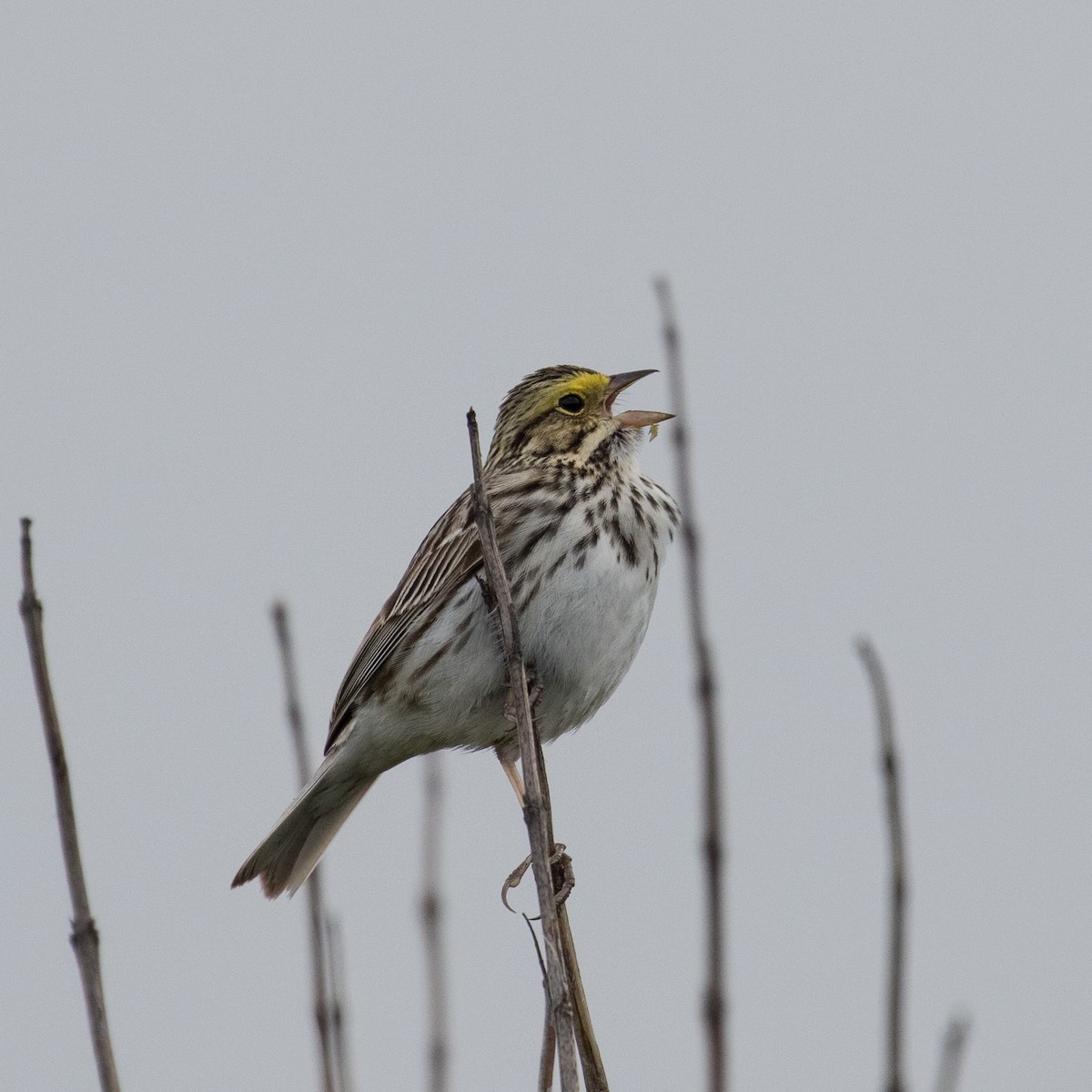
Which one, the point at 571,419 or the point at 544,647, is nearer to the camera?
the point at 544,647

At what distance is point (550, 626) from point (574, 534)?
394mm

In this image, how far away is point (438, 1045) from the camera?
397cm

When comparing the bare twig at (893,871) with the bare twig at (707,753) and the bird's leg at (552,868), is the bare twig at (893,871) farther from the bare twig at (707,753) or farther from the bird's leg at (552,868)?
the bird's leg at (552,868)

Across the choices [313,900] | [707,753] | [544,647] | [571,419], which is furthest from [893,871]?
[571,419]

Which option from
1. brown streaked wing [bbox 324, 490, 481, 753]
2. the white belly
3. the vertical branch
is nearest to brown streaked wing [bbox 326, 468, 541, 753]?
brown streaked wing [bbox 324, 490, 481, 753]

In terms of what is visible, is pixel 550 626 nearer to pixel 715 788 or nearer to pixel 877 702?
pixel 715 788

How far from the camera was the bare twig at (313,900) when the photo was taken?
3.52 meters

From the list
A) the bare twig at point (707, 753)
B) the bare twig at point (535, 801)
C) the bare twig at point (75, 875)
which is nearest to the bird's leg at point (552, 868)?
the bare twig at point (535, 801)

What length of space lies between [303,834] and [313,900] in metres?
3.09

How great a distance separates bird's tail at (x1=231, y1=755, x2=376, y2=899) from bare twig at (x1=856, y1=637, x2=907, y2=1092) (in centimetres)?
412

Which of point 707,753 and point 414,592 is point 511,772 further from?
point 707,753

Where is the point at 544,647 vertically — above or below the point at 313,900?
above

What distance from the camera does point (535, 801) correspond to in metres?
3.67

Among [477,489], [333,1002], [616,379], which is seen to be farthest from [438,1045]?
[616,379]
